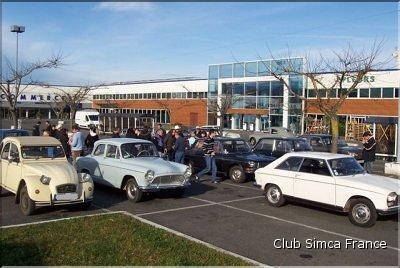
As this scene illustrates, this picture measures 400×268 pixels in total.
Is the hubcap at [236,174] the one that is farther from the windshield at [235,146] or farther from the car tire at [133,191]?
the car tire at [133,191]

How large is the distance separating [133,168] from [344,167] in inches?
204

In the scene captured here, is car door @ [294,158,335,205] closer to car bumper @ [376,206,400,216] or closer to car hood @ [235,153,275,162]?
car bumper @ [376,206,400,216]

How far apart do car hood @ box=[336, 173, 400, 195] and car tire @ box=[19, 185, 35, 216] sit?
662cm

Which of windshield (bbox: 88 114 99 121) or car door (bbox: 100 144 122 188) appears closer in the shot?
car door (bbox: 100 144 122 188)

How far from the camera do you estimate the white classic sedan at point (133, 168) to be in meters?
11.5

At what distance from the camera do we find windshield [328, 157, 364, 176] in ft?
33.9

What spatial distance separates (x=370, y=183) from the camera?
9.65 meters

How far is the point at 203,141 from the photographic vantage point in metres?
16.8

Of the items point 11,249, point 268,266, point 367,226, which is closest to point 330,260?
point 268,266

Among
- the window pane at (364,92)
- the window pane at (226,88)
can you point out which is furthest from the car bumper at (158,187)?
the window pane at (226,88)

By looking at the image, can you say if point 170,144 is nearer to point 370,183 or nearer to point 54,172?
point 54,172

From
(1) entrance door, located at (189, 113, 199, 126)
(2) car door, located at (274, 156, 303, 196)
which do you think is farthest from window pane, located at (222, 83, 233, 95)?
(2) car door, located at (274, 156, 303, 196)

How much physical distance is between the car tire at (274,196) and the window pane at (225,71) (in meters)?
43.8

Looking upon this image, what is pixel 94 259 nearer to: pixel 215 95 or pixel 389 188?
pixel 389 188
